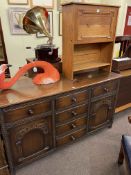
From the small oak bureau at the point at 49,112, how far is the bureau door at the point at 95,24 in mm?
456

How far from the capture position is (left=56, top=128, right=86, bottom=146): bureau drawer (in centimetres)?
166

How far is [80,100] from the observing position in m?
1.61

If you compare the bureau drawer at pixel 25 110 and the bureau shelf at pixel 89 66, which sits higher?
the bureau shelf at pixel 89 66

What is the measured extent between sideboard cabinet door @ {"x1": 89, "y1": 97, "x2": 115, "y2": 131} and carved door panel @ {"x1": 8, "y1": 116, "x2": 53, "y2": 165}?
58cm

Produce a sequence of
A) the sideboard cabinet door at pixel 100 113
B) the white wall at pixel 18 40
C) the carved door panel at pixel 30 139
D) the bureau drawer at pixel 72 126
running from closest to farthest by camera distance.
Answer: the carved door panel at pixel 30 139 → the bureau drawer at pixel 72 126 → the sideboard cabinet door at pixel 100 113 → the white wall at pixel 18 40

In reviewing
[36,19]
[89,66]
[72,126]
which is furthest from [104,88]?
[36,19]

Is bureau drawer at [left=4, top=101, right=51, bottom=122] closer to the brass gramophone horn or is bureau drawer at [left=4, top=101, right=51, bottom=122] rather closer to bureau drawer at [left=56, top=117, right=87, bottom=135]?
bureau drawer at [left=56, top=117, right=87, bottom=135]

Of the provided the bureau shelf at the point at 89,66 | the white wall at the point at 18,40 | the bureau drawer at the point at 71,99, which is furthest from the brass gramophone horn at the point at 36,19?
the white wall at the point at 18,40

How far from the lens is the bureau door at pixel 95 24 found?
1.44 meters

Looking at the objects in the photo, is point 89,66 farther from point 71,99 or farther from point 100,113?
point 100,113

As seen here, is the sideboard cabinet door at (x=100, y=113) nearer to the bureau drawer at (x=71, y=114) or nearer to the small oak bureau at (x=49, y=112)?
the small oak bureau at (x=49, y=112)

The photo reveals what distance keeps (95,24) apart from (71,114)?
3.27 feet

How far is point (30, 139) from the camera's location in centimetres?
144

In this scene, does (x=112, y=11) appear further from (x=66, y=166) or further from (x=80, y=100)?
(x=66, y=166)
